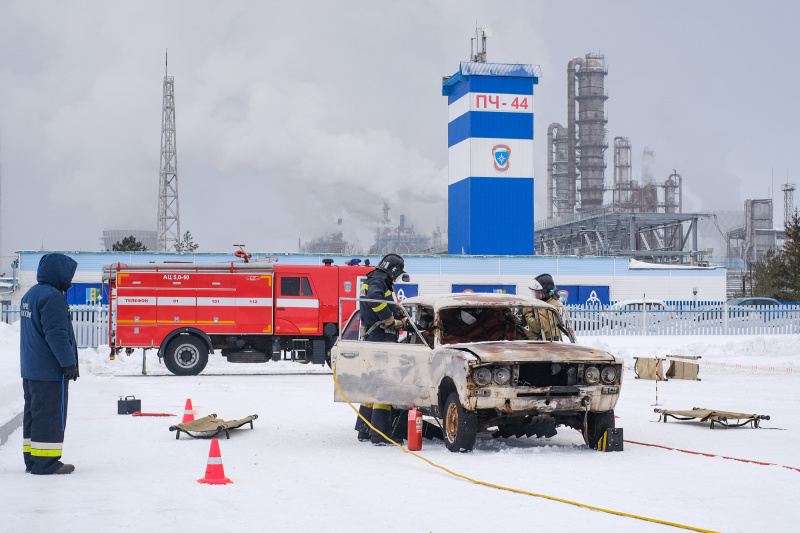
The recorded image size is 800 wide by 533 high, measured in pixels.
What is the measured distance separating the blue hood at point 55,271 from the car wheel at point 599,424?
5.44 meters

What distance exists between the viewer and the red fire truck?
75.0 ft

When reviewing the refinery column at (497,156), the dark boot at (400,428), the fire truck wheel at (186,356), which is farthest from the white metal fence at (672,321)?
the dark boot at (400,428)

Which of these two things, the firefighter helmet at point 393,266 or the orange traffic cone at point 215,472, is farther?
the firefighter helmet at point 393,266

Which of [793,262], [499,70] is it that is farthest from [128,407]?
[793,262]

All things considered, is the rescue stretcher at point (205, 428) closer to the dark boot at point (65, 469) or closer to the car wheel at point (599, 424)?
the dark boot at point (65, 469)

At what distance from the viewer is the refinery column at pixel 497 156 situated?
55.9 meters

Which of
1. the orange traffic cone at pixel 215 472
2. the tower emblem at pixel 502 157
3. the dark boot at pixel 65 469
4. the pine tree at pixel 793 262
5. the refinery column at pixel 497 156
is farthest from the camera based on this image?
the pine tree at pixel 793 262

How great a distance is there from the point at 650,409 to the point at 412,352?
5705mm

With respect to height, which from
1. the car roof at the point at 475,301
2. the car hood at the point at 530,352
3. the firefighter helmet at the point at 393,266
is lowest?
the car hood at the point at 530,352

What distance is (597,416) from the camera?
9797mm

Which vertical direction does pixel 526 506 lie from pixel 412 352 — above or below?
below

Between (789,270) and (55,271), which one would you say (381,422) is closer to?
(55,271)

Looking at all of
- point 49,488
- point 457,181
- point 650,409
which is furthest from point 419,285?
point 49,488

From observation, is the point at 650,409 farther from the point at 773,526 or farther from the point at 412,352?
the point at 773,526
